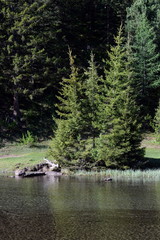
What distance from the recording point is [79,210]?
18.6 metres

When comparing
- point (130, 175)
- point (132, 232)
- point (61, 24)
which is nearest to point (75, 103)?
point (130, 175)

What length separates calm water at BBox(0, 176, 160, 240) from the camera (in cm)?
1470

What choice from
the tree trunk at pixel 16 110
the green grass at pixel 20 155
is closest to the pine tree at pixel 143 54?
the tree trunk at pixel 16 110

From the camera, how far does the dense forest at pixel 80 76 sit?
3384 cm

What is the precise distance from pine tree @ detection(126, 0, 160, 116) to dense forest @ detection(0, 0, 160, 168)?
0.48 ft

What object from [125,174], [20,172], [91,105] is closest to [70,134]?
[91,105]

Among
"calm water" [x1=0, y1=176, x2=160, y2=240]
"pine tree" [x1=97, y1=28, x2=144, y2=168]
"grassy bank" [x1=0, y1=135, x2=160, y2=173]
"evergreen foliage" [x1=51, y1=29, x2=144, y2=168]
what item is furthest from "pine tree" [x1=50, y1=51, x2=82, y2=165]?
"calm water" [x1=0, y1=176, x2=160, y2=240]

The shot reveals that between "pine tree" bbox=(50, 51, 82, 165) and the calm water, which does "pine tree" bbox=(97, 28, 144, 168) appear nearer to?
"pine tree" bbox=(50, 51, 82, 165)

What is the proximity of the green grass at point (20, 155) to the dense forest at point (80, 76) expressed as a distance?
268cm

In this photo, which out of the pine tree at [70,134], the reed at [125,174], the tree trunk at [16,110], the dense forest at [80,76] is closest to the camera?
the reed at [125,174]

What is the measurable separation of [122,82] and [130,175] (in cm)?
1050

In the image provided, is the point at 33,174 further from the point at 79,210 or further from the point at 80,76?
the point at 80,76

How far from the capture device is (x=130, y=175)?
30.7 meters

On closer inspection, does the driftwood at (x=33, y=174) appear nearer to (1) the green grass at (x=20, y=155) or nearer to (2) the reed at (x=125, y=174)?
(1) the green grass at (x=20, y=155)
